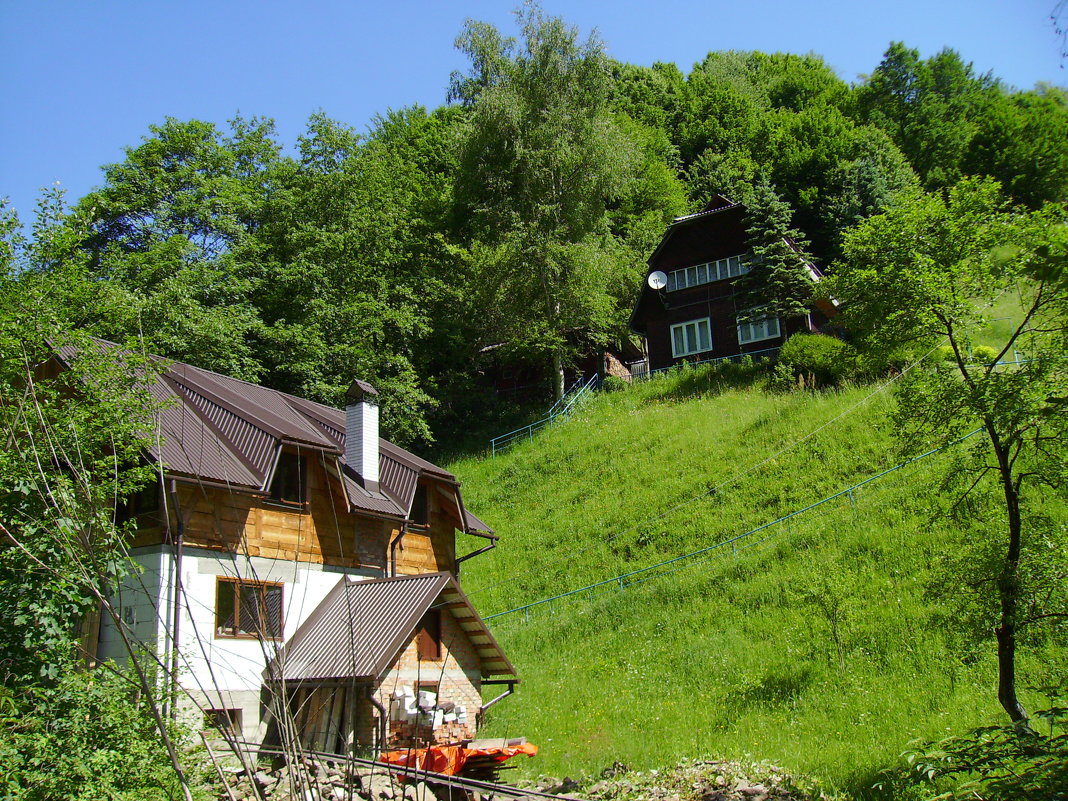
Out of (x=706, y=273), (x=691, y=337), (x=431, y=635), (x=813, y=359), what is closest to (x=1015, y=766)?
(x=431, y=635)

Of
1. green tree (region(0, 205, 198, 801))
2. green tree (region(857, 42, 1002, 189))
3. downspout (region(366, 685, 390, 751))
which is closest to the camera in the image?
green tree (region(0, 205, 198, 801))

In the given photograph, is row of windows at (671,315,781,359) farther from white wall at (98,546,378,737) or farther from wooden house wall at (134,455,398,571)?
white wall at (98,546,378,737)

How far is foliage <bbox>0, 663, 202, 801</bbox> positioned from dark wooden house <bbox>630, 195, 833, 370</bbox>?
1220 inches

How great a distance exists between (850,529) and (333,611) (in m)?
12.4

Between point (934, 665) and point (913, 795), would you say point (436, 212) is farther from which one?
point (913, 795)

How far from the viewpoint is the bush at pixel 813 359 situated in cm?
3125

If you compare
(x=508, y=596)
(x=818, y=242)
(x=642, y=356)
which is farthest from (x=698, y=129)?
(x=508, y=596)

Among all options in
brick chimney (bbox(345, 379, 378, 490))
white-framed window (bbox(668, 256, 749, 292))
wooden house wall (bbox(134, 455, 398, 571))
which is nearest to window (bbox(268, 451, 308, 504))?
wooden house wall (bbox(134, 455, 398, 571))

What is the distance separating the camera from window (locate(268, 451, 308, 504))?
17.5 meters

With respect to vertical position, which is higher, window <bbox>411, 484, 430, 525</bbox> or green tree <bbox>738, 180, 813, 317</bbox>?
green tree <bbox>738, 180, 813, 317</bbox>

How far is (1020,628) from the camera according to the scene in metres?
11.1

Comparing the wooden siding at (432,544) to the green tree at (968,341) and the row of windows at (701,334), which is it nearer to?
the green tree at (968,341)

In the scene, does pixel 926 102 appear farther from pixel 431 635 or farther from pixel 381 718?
pixel 381 718

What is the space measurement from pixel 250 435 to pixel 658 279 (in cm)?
2729
